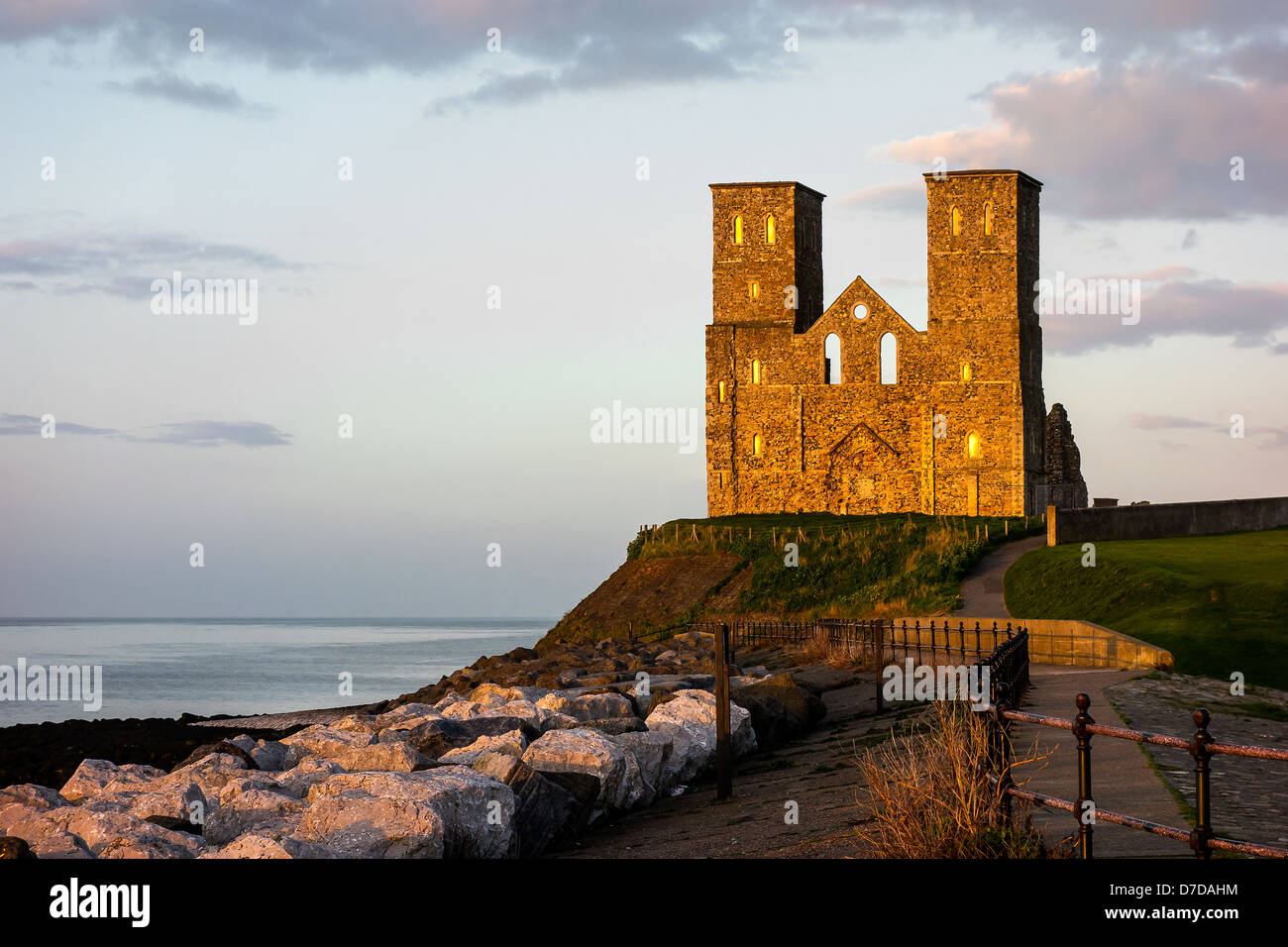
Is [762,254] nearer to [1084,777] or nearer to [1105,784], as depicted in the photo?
[1105,784]

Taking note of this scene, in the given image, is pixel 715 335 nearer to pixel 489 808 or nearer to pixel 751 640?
pixel 751 640

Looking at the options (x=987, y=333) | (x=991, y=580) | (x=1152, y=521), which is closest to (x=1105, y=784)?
(x=991, y=580)

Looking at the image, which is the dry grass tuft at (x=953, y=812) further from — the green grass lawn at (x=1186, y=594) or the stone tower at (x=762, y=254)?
the stone tower at (x=762, y=254)

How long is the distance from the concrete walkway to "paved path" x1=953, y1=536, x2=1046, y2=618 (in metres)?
20.6

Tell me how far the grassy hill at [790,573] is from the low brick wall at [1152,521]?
359cm

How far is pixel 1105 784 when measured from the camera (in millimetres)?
12062

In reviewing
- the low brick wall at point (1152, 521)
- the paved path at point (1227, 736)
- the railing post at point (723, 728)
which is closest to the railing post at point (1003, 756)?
the paved path at point (1227, 736)

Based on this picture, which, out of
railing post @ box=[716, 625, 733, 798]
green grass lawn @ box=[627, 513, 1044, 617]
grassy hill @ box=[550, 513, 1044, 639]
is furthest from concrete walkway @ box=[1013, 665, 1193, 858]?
grassy hill @ box=[550, 513, 1044, 639]

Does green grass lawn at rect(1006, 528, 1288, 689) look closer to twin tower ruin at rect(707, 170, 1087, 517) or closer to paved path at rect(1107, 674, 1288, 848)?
paved path at rect(1107, 674, 1288, 848)

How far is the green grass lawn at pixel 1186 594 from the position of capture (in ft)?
86.4

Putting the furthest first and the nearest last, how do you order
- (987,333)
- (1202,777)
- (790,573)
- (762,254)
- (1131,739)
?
(762,254), (987,333), (790,573), (1131,739), (1202,777)

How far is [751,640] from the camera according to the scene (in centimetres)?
3916

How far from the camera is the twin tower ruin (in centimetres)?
7012

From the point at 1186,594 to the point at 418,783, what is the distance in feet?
80.9
